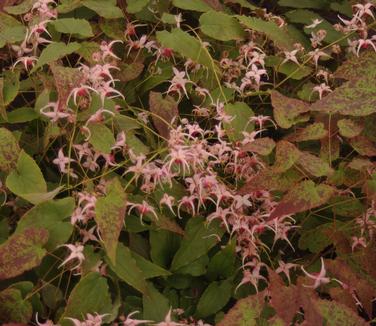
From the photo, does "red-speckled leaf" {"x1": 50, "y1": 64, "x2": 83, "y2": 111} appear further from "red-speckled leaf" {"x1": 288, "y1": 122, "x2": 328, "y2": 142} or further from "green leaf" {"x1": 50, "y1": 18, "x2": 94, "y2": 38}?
"red-speckled leaf" {"x1": 288, "y1": 122, "x2": 328, "y2": 142}

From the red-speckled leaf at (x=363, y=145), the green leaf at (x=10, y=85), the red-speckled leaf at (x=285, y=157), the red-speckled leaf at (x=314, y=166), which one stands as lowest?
the red-speckled leaf at (x=363, y=145)

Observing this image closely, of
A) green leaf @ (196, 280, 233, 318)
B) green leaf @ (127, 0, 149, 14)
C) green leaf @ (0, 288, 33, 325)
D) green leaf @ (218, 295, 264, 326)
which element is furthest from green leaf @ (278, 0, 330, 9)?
green leaf @ (0, 288, 33, 325)

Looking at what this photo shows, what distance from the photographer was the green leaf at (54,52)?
1240 mm

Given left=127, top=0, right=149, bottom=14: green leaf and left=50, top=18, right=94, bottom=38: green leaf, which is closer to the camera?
left=50, top=18, right=94, bottom=38: green leaf

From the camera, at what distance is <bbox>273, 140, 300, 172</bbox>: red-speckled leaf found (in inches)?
46.0

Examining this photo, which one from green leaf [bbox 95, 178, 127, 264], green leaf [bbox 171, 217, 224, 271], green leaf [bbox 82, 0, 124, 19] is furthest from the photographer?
green leaf [bbox 82, 0, 124, 19]

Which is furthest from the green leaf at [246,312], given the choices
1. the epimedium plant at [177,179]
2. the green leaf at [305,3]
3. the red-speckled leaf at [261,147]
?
the green leaf at [305,3]

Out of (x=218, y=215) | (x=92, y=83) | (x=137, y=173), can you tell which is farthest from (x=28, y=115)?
(x=218, y=215)

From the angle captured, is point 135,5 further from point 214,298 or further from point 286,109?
point 214,298

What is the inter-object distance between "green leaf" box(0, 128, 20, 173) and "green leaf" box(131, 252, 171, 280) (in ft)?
0.90

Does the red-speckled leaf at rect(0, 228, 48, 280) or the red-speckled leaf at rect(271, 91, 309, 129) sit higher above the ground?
the red-speckled leaf at rect(271, 91, 309, 129)

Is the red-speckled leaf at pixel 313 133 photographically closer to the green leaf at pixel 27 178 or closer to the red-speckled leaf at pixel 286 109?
the red-speckled leaf at pixel 286 109

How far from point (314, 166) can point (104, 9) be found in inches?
23.3

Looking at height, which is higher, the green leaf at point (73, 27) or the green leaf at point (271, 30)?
the green leaf at point (73, 27)
